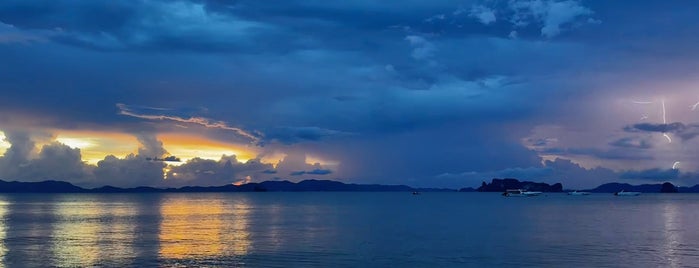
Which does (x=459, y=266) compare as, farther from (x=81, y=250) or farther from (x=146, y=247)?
(x=81, y=250)

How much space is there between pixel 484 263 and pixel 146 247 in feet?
134

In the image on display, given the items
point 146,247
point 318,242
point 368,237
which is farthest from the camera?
point 368,237

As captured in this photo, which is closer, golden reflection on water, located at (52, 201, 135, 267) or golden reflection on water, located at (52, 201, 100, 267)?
golden reflection on water, located at (52, 201, 100, 267)

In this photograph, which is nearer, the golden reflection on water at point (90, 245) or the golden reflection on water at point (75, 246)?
the golden reflection on water at point (75, 246)

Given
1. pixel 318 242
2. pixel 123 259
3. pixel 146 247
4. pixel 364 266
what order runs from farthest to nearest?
pixel 318 242 < pixel 146 247 < pixel 123 259 < pixel 364 266

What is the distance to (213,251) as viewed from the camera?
7306 cm

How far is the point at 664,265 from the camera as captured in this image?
2446 inches

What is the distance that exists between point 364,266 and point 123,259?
2522cm

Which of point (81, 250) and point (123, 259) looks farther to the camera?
point (81, 250)

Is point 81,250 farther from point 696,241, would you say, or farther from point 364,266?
point 696,241

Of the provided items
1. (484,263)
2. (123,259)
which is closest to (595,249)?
(484,263)

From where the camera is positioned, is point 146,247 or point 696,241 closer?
point 146,247

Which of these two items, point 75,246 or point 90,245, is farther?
point 90,245

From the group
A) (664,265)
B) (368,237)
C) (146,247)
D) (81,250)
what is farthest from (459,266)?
(81,250)
